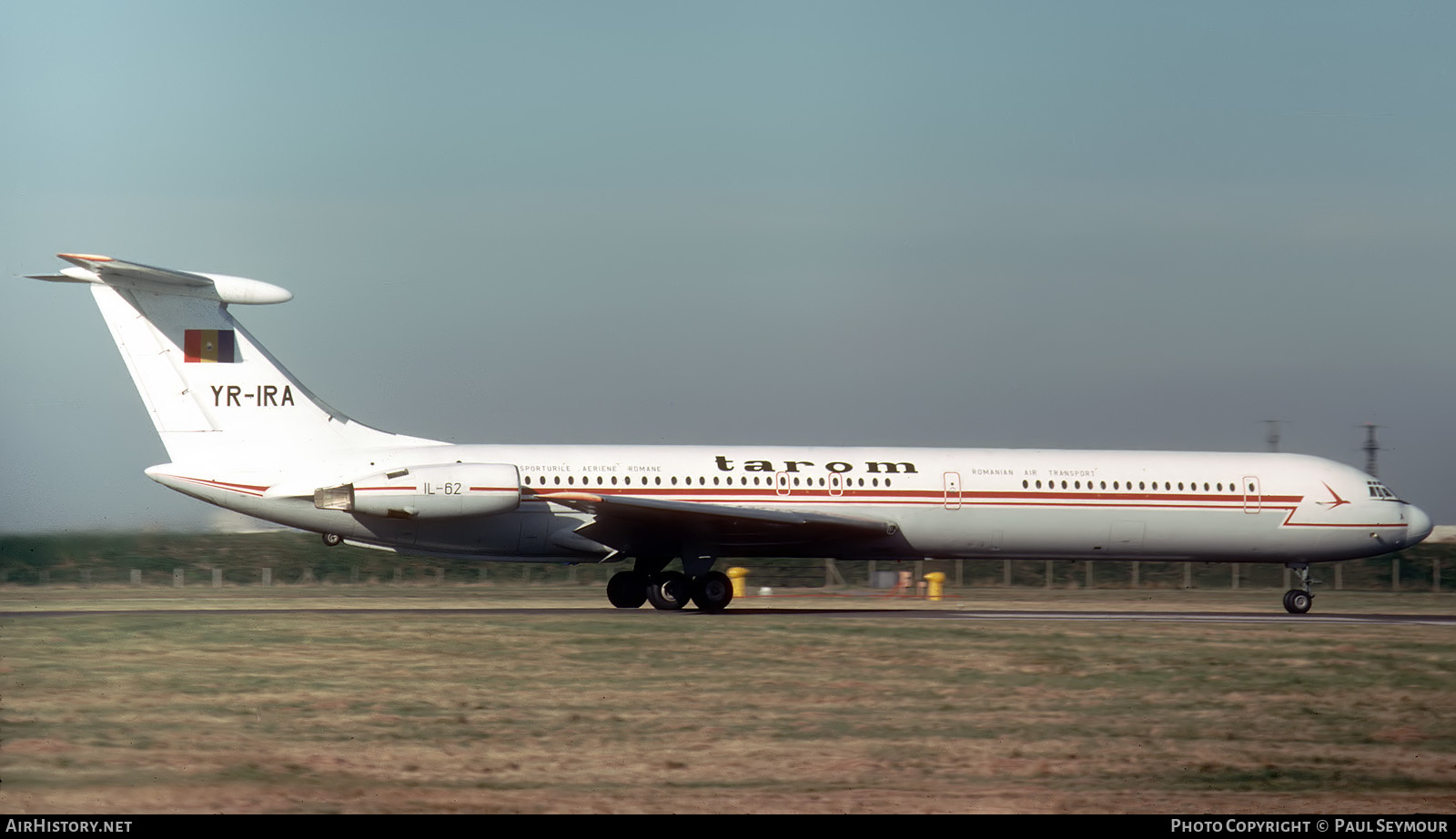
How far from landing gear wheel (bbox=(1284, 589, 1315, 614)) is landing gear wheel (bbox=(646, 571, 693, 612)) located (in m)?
12.0

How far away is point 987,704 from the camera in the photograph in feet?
51.5

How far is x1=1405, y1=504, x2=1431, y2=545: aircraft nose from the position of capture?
31.5 metres

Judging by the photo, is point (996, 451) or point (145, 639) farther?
point (996, 451)

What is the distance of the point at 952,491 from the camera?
97.0ft

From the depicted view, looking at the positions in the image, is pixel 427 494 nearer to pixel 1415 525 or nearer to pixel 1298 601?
pixel 1298 601

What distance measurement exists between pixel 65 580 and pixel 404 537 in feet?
56.2

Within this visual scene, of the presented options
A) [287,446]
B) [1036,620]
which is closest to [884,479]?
[1036,620]

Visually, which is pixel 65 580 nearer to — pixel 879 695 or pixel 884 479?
pixel 884 479

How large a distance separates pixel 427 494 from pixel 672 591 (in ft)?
16.0

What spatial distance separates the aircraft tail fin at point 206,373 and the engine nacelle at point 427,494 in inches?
70.3

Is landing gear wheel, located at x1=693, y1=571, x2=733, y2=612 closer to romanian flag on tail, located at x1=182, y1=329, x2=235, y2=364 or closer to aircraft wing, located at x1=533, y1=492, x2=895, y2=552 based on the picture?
aircraft wing, located at x1=533, y1=492, x2=895, y2=552

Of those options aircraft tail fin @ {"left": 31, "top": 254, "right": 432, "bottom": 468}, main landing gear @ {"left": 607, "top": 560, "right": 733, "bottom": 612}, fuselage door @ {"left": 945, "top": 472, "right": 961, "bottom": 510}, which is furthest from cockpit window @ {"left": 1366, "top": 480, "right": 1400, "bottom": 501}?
aircraft tail fin @ {"left": 31, "top": 254, "right": 432, "bottom": 468}

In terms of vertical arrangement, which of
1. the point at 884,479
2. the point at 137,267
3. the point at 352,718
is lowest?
the point at 352,718

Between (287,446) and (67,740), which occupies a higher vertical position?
(287,446)
